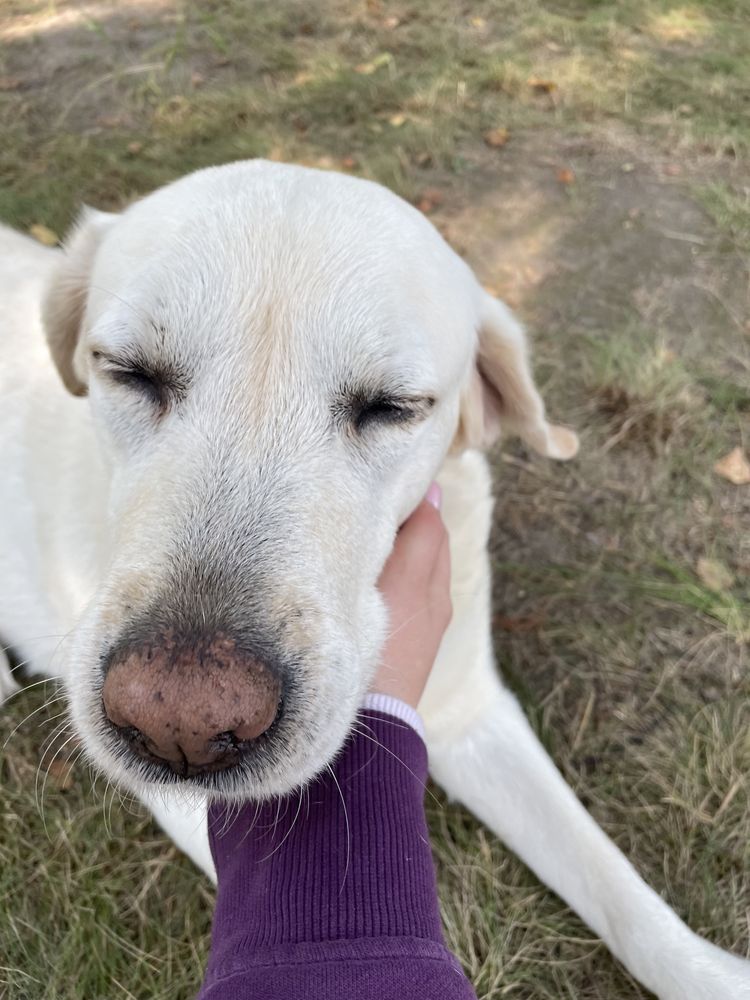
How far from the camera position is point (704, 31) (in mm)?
5910

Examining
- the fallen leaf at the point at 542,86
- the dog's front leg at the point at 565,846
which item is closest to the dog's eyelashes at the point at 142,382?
the dog's front leg at the point at 565,846

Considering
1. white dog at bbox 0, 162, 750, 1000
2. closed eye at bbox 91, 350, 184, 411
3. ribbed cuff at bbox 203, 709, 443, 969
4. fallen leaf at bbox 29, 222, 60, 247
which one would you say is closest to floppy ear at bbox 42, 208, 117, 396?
white dog at bbox 0, 162, 750, 1000

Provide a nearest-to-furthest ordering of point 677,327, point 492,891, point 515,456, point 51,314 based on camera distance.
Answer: point 51,314
point 492,891
point 515,456
point 677,327

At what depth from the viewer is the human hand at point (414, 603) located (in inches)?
78.8

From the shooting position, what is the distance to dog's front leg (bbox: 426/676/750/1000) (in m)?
2.02

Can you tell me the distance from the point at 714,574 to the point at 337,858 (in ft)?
7.22

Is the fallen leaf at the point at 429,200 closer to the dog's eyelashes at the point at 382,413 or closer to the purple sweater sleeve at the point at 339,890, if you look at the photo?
the dog's eyelashes at the point at 382,413

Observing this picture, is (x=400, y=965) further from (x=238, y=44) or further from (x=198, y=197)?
(x=238, y=44)

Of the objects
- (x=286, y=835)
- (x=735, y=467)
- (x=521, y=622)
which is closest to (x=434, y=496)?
(x=521, y=622)

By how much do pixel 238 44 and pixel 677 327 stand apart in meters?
4.17

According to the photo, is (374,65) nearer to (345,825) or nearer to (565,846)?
(565,846)

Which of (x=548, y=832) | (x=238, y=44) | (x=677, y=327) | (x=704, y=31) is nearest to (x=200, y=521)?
(x=548, y=832)

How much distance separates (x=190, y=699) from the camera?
1219 millimetres

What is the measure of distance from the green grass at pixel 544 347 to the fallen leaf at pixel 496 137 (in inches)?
2.4
